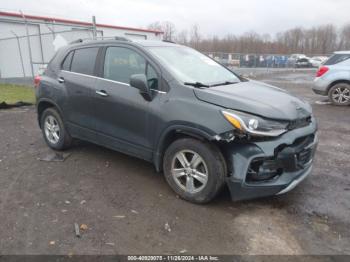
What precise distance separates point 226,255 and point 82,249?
1.27 metres

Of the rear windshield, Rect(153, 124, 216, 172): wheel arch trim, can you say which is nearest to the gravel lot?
Rect(153, 124, 216, 172): wheel arch trim

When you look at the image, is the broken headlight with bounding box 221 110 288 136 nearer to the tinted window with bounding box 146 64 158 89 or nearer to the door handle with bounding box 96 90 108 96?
the tinted window with bounding box 146 64 158 89

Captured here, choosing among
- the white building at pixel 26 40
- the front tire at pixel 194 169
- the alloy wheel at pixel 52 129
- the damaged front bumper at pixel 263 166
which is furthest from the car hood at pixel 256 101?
the white building at pixel 26 40

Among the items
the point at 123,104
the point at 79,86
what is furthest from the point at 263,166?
the point at 79,86

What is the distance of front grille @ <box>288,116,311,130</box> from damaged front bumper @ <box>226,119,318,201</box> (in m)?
0.07

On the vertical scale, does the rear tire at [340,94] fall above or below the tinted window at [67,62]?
below

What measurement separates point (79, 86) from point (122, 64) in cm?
82

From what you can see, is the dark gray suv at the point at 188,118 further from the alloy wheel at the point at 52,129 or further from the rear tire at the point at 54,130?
the alloy wheel at the point at 52,129

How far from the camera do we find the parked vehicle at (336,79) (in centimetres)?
947

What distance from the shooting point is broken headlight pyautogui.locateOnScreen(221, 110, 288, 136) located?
10.2ft

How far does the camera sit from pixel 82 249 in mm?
2775

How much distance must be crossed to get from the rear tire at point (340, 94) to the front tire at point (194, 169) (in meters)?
7.96

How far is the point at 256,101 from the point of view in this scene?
3357 mm

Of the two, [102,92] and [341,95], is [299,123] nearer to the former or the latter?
[102,92]
